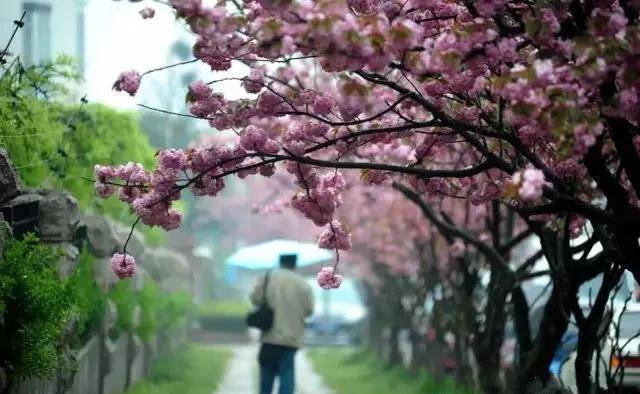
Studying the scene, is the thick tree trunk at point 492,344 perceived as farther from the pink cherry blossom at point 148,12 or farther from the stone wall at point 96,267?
the pink cherry blossom at point 148,12

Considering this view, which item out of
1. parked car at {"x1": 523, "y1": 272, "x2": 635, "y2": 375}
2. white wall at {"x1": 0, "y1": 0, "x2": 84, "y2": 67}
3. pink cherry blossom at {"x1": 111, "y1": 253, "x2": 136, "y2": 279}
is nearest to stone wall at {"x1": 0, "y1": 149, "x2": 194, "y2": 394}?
pink cherry blossom at {"x1": 111, "y1": 253, "x2": 136, "y2": 279}

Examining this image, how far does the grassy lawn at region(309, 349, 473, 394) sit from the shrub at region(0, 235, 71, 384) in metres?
7.03

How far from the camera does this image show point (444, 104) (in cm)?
787

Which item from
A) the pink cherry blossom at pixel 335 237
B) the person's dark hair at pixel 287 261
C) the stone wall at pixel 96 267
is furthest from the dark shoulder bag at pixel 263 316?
the pink cherry blossom at pixel 335 237

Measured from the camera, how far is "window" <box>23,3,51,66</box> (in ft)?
54.5

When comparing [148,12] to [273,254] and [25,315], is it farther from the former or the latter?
[273,254]

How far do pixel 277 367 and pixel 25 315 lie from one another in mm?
5983

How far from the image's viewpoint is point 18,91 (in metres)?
9.97

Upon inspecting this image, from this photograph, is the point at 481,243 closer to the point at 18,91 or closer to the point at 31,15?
the point at 18,91

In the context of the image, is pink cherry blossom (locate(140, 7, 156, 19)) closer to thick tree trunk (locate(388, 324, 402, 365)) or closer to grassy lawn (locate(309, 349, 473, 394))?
grassy lawn (locate(309, 349, 473, 394))

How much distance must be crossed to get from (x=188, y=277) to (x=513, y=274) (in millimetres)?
14532

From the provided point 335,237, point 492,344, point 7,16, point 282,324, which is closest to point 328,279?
point 335,237

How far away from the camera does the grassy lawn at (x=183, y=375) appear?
1698cm

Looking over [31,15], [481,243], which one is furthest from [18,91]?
[31,15]
